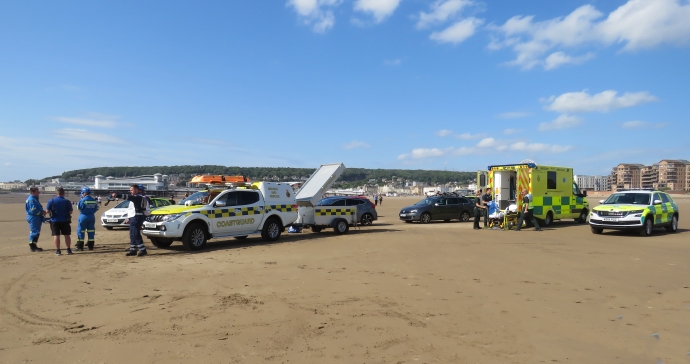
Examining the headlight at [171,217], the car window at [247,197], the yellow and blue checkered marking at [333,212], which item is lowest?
the yellow and blue checkered marking at [333,212]

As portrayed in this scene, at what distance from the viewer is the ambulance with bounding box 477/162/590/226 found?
18938 mm

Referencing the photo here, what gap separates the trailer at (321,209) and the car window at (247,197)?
233cm

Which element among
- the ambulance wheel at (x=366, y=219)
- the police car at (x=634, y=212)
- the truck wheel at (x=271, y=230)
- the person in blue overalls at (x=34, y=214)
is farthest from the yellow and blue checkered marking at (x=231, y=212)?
the police car at (x=634, y=212)

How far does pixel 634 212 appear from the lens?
15844 millimetres

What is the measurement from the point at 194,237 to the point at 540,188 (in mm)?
13785

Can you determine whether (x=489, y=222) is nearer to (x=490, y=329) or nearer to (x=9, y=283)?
(x=490, y=329)

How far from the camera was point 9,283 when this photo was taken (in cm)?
811

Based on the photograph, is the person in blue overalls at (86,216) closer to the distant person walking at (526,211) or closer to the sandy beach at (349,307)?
the sandy beach at (349,307)

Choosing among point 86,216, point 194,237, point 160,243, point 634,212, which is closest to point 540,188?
point 634,212

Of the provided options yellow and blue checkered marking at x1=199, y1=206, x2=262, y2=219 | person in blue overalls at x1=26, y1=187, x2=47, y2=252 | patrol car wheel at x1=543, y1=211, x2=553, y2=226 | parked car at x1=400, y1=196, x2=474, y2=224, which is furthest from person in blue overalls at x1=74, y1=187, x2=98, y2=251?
patrol car wheel at x1=543, y1=211, x2=553, y2=226

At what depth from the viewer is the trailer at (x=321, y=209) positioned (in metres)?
16.5

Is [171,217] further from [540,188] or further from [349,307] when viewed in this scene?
[540,188]

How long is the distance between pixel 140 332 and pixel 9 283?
445cm

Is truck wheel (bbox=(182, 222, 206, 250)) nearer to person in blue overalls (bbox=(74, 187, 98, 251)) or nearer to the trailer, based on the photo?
person in blue overalls (bbox=(74, 187, 98, 251))
